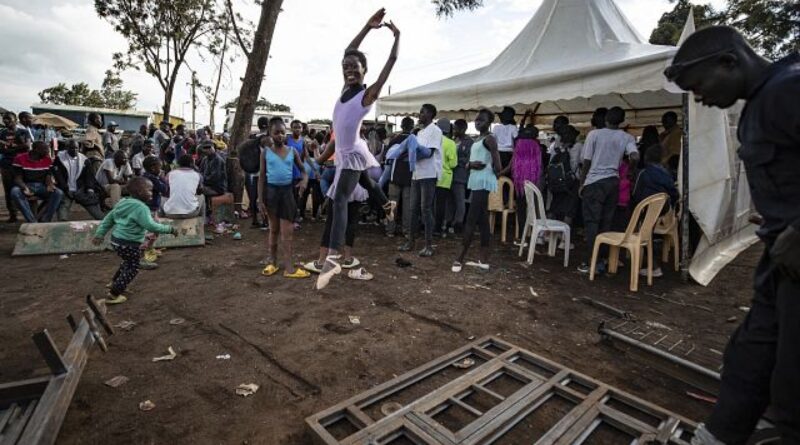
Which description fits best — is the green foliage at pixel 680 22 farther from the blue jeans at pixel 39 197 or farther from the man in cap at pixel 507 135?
the blue jeans at pixel 39 197

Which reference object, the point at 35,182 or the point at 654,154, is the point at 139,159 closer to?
the point at 35,182

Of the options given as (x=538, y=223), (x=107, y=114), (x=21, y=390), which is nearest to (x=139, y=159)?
(x=21, y=390)

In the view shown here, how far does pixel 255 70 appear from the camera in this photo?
7934 millimetres

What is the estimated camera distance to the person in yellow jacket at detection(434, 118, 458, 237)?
5.99m

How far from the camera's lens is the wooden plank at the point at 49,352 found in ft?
6.52

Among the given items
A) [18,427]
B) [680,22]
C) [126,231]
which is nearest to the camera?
[18,427]

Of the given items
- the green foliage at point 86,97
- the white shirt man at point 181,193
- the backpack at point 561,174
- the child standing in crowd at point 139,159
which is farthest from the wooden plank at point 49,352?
the green foliage at point 86,97

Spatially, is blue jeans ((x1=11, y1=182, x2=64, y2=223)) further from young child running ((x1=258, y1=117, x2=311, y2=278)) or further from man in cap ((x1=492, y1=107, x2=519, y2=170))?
man in cap ((x1=492, y1=107, x2=519, y2=170))

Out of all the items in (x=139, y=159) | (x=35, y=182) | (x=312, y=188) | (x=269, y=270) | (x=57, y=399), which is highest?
(x=139, y=159)

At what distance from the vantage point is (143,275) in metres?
4.54

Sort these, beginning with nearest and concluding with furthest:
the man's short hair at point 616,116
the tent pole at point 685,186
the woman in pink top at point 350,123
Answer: the woman in pink top at point 350,123 → the tent pole at point 685,186 → the man's short hair at point 616,116

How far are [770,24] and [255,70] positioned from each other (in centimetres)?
1877

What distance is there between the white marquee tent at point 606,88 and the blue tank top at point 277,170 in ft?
12.8

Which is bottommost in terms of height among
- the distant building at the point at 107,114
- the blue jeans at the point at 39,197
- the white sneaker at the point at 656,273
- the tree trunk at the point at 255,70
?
the white sneaker at the point at 656,273
